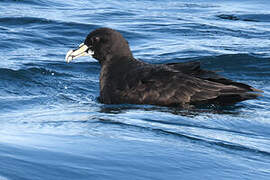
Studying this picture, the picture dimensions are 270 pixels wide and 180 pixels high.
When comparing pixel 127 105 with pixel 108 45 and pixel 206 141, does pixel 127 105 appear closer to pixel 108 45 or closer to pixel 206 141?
pixel 108 45

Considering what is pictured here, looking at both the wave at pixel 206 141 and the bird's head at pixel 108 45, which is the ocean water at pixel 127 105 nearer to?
the wave at pixel 206 141

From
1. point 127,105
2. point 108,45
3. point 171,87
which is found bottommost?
point 127,105

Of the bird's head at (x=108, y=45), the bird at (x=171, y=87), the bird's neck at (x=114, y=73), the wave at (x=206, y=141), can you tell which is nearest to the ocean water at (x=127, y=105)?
the wave at (x=206, y=141)

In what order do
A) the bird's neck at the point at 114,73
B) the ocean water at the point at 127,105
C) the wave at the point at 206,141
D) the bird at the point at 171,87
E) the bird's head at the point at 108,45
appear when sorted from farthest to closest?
the bird's head at the point at 108,45, the bird's neck at the point at 114,73, the bird at the point at 171,87, the wave at the point at 206,141, the ocean water at the point at 127,105

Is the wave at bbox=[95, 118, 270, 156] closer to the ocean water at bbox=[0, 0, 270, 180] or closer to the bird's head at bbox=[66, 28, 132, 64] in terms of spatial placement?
the ocean water at bbox=[0, 0, 270, 180]

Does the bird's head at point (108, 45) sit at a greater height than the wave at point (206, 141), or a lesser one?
greater

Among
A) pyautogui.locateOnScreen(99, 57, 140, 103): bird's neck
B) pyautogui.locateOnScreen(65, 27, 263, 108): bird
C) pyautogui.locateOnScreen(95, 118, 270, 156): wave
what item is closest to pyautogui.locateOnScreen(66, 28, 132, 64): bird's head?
pyautogui.locateOnScreen(99, 57, 140, 103): bird's neck

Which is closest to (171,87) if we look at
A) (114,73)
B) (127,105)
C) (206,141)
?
(127,105)

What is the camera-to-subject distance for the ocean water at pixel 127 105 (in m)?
4.23

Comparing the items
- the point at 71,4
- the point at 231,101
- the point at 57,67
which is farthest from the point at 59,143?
the point at 71,4

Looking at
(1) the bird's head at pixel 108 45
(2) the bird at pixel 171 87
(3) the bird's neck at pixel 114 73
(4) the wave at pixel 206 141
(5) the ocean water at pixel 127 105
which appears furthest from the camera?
(1) the bird's head at pixel 108 45

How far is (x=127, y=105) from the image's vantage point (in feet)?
26.6

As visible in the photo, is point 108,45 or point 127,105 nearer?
point 127,105

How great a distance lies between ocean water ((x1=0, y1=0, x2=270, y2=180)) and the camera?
4227 millimetres
